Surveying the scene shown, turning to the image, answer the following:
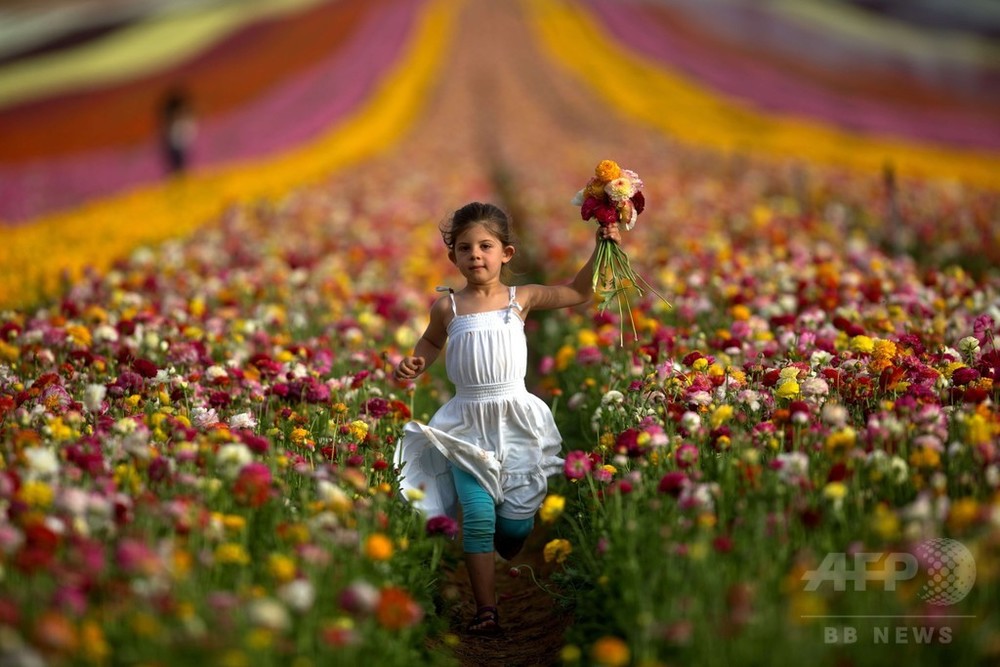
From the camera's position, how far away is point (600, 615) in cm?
375

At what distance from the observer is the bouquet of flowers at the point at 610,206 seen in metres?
4.44

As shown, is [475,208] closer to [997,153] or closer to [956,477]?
[956,477]

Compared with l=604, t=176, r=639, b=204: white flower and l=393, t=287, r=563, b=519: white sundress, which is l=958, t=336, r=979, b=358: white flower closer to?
l=604, t=176, r=639, b=204: white flower

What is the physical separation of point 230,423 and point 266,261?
512 cm

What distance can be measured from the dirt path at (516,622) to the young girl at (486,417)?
0.54ft

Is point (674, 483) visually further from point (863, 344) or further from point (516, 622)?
point (863, 344)

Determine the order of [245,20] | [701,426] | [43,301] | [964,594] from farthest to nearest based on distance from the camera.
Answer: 1. [245,20]
2. [43,301]
3. [701,426]
4. [964,594]

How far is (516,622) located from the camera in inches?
178

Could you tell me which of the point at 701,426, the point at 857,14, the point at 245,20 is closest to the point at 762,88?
the point at 857,14

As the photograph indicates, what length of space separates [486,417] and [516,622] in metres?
0.93

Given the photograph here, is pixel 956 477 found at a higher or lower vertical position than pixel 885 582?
higher

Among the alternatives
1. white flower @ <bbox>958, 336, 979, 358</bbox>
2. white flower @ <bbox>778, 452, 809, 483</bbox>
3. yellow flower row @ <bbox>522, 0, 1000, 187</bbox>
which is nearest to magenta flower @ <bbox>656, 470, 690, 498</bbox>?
white flower @ <bbox>778, 452, 809, 483</bbox>

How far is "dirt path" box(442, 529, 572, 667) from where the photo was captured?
4.16 meters

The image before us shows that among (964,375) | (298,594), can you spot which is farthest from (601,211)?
(298,594)
